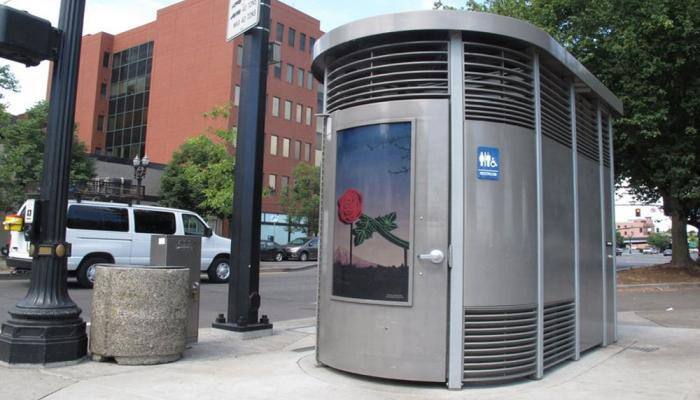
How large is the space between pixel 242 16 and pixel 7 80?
76.4 ft

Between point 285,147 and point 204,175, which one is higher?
point 285,147

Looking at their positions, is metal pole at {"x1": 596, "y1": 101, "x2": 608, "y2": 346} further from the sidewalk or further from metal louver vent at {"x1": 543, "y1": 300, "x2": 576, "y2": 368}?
metal louver vent at {"x1": 543, "y1": 300, "x2": 576, "y2": 368}

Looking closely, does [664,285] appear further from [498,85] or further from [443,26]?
[443,26]

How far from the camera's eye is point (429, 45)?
5801 millimetres

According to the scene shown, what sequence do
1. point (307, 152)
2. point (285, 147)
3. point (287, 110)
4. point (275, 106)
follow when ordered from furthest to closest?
point (307, 152) < point (285, 147) < point (287, 110) < point (275, 106)

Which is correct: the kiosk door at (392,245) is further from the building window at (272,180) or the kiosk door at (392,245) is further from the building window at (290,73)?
the building window at (290,73)

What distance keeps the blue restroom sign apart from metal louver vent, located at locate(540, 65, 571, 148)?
3.27ft

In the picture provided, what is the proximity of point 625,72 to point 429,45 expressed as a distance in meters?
14.4

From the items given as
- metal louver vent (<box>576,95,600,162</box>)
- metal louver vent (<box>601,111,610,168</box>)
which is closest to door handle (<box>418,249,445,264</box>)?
metal louver vent (<box>576,95,600,162</box>)

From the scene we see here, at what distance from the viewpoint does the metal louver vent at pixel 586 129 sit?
7.59 meters

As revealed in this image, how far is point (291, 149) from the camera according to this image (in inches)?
2212

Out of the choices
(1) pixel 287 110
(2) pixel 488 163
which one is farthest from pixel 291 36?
(2) pixel 488 163

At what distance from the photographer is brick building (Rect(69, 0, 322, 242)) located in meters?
53.1

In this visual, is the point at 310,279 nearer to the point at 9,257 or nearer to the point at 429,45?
the point at 9,257
